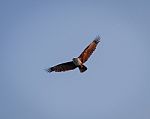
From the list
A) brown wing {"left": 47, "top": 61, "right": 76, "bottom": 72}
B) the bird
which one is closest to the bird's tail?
the bird

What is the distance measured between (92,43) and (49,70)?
379 centimetres

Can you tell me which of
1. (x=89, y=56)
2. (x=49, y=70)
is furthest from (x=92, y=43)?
(x=49, y=70)

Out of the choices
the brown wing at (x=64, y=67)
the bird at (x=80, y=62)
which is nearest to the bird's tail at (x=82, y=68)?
the bird at (x=80, y=62)

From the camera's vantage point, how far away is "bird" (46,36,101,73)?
29.5 meters

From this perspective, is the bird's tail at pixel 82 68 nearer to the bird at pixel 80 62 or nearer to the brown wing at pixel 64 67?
the bird at pixel 80 62

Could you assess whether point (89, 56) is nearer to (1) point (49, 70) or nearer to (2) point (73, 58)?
(2) point (73, 58)

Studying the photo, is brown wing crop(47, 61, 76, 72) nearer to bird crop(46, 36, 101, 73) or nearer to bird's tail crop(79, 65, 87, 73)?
bird crop(46, 36, 101, 73)

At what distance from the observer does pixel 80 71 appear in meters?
29.0

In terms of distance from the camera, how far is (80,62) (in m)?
29.5

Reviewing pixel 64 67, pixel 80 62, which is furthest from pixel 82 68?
pixel 64 67

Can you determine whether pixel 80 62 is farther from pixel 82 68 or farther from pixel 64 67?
pixel 64 67

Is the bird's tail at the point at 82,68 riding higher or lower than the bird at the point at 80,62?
lower

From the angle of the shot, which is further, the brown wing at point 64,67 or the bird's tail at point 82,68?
the brown wing at point 64,67

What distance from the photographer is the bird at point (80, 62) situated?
2948 centimetres
